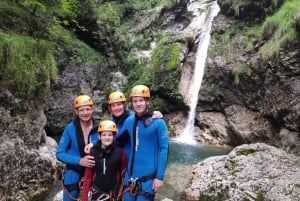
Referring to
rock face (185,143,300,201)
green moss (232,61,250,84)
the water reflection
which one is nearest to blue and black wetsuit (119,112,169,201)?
rock face (185,143,300,201)

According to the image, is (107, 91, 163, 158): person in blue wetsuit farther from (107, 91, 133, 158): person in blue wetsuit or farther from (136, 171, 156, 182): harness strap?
(136, 171, 156, 182): harness strap

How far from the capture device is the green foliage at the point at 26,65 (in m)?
7.31

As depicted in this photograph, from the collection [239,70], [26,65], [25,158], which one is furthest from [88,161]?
[239,70]

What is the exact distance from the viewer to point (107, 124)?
13.8 feet

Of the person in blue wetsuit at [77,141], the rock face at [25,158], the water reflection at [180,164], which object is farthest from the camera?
the water reflection at [180,164]

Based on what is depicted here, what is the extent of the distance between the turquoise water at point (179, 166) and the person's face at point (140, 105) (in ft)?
14.7

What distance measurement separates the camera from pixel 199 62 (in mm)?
20062

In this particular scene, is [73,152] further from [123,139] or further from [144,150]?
[144,150]

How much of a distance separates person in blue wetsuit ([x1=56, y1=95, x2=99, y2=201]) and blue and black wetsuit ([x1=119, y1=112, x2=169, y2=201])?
54 cm


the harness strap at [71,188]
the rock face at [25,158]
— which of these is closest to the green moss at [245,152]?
the rock face at [25,158]

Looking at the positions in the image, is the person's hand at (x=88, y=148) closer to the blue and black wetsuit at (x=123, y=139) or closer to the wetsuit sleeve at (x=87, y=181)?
the wetsuit sleeve at (x=87, y=181)

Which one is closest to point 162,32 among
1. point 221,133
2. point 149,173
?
point 221,133

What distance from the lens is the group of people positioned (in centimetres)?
425

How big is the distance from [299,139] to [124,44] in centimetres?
1199
